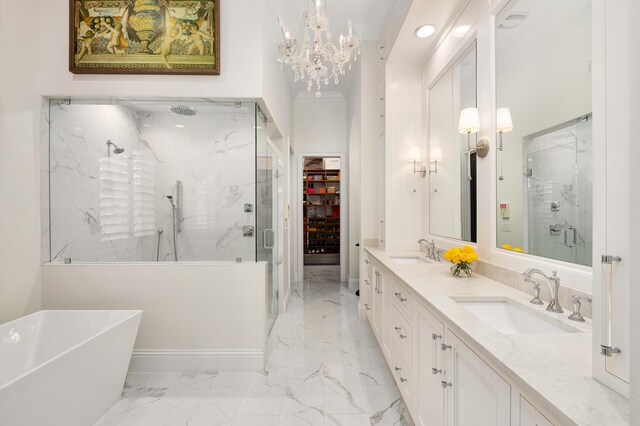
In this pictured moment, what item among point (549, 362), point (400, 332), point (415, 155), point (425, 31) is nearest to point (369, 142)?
point (415, 155)

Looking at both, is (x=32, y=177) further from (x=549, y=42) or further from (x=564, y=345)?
(x=549, y=42)

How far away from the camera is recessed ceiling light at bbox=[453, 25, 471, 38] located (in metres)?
2.13

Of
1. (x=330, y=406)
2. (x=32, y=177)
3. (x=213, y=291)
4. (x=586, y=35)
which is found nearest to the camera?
(x=586, y=35)

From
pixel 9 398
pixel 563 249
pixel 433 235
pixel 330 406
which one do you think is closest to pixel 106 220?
pixel 9 398

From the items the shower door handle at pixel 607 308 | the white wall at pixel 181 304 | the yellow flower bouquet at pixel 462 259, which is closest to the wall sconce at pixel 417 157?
the yellow flower bouquet at pixel 462 259

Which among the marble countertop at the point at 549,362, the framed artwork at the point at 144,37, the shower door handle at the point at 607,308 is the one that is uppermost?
the framed artwork at the point at 144,37

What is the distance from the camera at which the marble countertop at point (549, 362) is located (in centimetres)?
62

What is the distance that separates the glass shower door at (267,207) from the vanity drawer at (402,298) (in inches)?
45.5

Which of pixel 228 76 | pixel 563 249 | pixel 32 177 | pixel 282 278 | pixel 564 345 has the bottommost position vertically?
pixel 282 278

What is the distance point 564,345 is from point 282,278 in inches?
121

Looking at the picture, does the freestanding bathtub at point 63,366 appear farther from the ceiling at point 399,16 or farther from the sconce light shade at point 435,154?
the ceiling at point 399,16

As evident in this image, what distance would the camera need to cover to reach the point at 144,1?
7.27 feet

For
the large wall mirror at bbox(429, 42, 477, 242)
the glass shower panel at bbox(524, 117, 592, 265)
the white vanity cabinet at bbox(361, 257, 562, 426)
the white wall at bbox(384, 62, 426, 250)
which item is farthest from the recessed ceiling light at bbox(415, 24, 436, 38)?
the white vanity cabinet at bbox(361, 257, 562, 426)

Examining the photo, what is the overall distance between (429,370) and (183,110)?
2.59 meters
